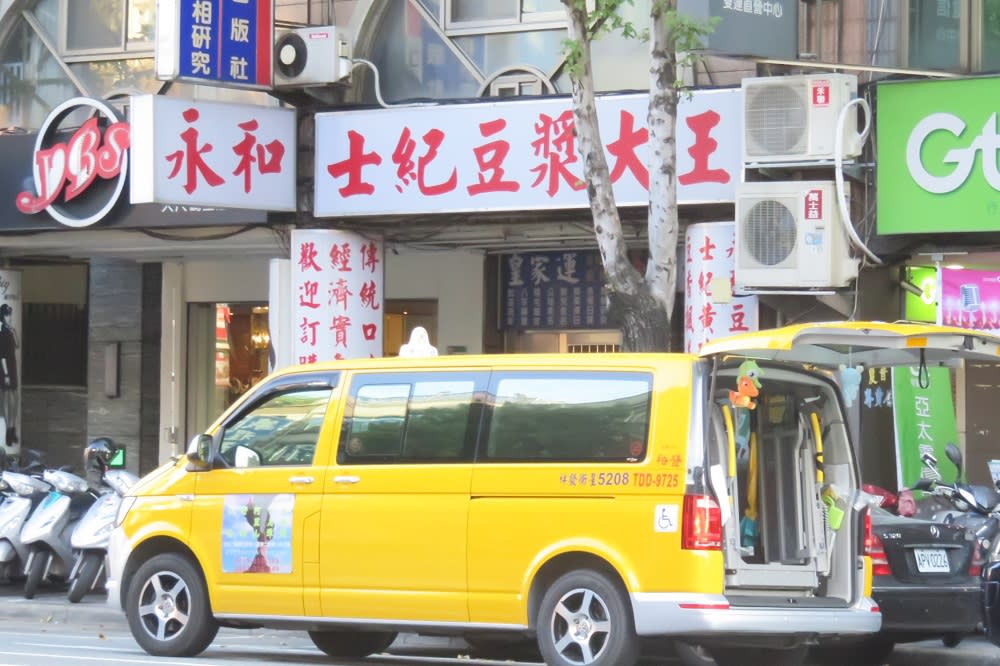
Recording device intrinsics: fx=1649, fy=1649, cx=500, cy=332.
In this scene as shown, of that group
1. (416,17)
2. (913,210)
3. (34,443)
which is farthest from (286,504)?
(34,443)

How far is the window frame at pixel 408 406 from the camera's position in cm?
990

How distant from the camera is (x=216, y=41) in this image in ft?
48.2

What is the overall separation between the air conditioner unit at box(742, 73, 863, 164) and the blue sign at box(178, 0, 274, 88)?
4543 mm

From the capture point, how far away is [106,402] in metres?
20.0

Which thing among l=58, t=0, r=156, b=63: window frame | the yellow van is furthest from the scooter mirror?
l=58, t=0, r=156, b=63: window frame

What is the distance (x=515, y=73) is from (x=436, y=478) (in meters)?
7.05

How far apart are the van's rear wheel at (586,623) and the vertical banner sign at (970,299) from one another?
228 inches

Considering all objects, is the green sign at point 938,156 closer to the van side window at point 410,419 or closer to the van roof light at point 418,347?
the van roof light at point 418,347

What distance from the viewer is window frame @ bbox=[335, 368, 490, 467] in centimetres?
990

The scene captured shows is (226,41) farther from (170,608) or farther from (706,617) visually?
(706,617)

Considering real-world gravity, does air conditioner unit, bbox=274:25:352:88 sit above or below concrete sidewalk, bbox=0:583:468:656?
above

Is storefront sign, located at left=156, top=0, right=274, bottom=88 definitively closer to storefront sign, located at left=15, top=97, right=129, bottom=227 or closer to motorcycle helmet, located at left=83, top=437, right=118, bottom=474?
storefront sign, located at left=15, top=97, right=129, bottom=227

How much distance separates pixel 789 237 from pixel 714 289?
89 centimetres

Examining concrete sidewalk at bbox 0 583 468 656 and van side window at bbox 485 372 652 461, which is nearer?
van side window at bbox 485 372 652 461
